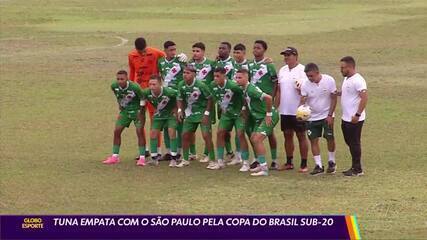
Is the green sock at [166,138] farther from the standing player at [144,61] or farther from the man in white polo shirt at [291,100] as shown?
the man in white polo shirt at [291,100]

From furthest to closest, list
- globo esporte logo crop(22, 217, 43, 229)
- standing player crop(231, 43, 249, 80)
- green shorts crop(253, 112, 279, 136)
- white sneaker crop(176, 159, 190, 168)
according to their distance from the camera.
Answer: white sneaker crop(176, 159, 190, 168) → standing player crop(231, 43, 249, 80) → green shorts crop(253, 112, 279, 136) → globo esporte logo crop(22, 217, 43, 229)

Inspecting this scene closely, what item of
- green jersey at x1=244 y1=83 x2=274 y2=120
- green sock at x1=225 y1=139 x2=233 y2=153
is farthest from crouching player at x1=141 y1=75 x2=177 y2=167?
green jersey at x1=244 y1=83 x2=274 y2=120

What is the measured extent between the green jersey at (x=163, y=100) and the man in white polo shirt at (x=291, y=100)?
1669 millimetres

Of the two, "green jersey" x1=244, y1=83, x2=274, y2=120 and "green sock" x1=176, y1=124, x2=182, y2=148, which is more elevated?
"green jersey" x1=244, y1=83, x2=274, y2=120

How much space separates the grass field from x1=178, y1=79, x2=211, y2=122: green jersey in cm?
81

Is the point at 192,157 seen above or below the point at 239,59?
below

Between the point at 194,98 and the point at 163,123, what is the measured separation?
769mm

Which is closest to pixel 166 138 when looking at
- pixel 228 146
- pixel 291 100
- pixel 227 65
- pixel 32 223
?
pixel 228 146

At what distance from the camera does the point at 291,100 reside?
48.7 feet

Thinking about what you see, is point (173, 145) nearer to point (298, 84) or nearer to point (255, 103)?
point (255, 103)

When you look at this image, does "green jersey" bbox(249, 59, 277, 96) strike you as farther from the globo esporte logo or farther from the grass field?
the globo esporte logo

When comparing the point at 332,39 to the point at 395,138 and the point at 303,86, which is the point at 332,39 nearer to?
the point at 395,138

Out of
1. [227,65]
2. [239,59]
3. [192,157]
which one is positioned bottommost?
[192,157]

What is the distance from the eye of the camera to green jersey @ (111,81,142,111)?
15.4 metres
